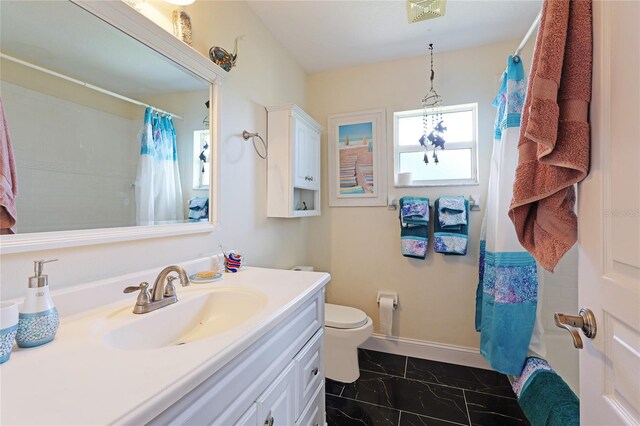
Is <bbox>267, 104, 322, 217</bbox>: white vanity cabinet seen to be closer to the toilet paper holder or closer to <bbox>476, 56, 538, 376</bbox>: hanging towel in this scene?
the toilet paper holder

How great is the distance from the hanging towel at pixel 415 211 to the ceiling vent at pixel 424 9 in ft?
3.87

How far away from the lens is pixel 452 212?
198cm

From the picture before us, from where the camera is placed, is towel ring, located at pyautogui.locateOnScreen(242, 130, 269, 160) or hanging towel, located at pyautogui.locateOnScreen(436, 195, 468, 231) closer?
towel ring, located at pyautogui.locateOnScreen(242, 130, 269, 160)

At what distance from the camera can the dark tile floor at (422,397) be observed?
153 cm

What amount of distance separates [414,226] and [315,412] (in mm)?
1410

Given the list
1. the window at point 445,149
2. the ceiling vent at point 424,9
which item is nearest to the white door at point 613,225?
the ceiling vent at point 424,9

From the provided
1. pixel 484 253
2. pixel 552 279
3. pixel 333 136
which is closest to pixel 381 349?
pixel 484 253

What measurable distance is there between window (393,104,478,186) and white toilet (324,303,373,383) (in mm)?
1173

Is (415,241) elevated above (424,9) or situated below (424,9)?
below

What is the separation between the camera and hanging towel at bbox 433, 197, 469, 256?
1963mm

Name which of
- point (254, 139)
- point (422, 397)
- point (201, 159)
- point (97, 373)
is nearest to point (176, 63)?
point (201, 159)

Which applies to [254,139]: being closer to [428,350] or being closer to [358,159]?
[358,159]

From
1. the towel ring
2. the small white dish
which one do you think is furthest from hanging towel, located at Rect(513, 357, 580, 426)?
the towel ring

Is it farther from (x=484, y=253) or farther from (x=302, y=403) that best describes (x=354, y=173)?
(x=302, y=403)
